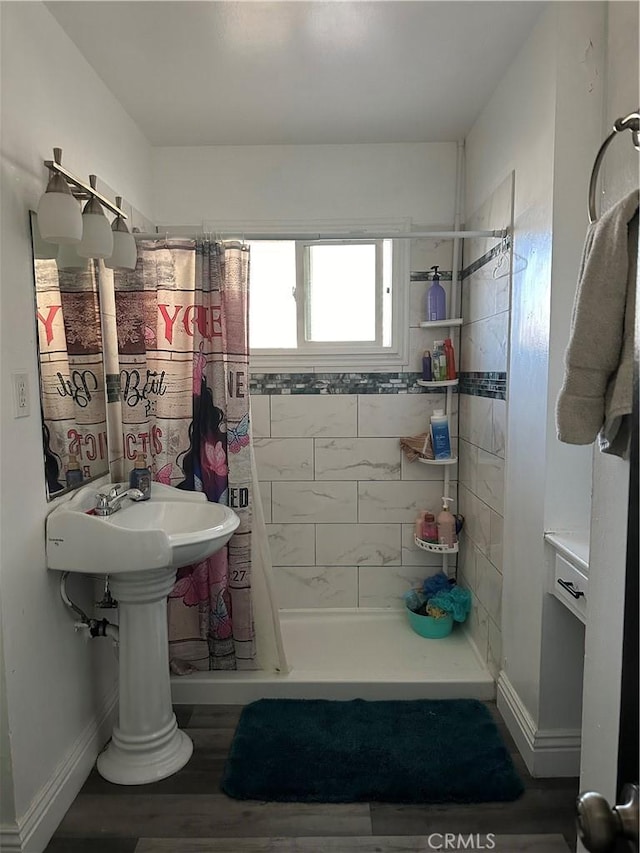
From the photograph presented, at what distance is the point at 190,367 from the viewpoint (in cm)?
223

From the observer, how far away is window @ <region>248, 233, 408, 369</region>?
288cm

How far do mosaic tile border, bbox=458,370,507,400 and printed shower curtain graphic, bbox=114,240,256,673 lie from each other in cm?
103

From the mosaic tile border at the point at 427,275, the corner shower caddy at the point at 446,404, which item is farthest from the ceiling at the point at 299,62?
the corner shower caddy at the point at 446,404

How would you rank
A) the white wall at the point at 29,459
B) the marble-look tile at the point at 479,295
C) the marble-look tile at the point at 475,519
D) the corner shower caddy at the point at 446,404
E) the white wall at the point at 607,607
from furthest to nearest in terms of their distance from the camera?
the corner shower caddy at the point at 446,404, the marble-look tile at the point at 475,519, the marble-look tile at the point at 479,295, the white wall at the point at 29,459, the white wall at the point at 607,607

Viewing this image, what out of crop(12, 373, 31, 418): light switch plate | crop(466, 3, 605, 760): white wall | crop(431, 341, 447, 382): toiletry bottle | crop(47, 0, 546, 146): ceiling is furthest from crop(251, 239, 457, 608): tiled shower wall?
crop(12, 373, 31, 418): light switch plate

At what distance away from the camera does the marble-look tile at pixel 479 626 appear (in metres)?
2.45

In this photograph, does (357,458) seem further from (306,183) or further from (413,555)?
(306,183)

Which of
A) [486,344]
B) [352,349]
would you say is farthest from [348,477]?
[486,344]

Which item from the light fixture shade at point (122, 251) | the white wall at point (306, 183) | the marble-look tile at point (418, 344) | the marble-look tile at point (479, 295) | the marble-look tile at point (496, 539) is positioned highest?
the white wall at point (306, 183)

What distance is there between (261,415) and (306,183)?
1.20m

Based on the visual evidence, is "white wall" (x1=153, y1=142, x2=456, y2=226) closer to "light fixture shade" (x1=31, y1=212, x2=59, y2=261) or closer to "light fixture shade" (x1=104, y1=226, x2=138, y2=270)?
"light fixture shade" (x1=104, y1=226, x2=138, y2=270)

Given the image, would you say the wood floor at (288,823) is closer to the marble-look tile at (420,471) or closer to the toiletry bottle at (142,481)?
the toiletry bottle at (142,481)

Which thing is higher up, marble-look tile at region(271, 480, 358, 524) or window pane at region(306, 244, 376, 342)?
window pane at region(306, 244, 376, 342)

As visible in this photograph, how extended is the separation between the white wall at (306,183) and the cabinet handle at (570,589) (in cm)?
191
